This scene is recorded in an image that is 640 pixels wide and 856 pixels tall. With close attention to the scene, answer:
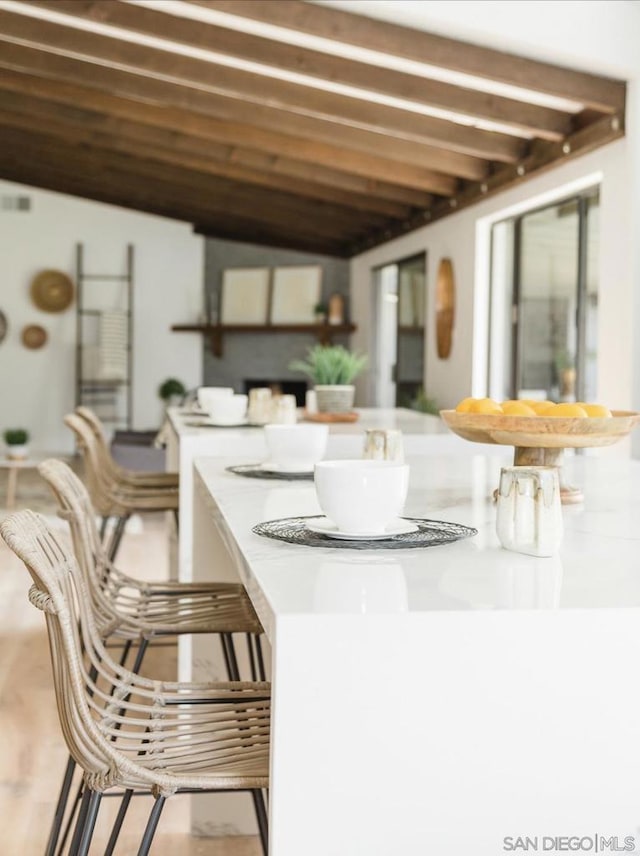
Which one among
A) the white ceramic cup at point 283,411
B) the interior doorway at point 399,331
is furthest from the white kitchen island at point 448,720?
the interior doorway at point 399,331

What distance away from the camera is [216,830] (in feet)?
8.34

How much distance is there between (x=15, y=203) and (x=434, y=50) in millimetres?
7135

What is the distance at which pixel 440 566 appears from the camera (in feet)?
4.20

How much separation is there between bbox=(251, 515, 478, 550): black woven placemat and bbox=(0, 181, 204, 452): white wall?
32.6ft

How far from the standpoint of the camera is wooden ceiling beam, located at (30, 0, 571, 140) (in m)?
5.08

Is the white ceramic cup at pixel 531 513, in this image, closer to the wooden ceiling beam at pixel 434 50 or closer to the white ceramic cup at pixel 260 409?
the white ceramic cup at pixel 260 409

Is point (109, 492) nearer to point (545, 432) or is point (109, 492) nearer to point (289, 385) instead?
point (545, 432)

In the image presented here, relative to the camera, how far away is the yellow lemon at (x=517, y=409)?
76.6 inches

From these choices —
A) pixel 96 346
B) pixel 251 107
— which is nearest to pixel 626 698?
pixel 251 107

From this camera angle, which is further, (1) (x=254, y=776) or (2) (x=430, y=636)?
(1) (x=254, y=776)

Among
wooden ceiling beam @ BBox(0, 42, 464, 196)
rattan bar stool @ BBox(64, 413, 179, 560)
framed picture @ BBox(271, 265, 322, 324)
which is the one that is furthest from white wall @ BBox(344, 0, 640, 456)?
framed picture @ BBox(271, 265, 322, 324)

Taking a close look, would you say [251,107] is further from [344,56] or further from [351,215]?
[351,215]

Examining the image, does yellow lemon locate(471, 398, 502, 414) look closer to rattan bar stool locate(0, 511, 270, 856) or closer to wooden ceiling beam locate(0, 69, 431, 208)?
rattan bar stool locate(0, 511, 270, 856)

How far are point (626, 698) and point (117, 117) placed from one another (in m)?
7.30
